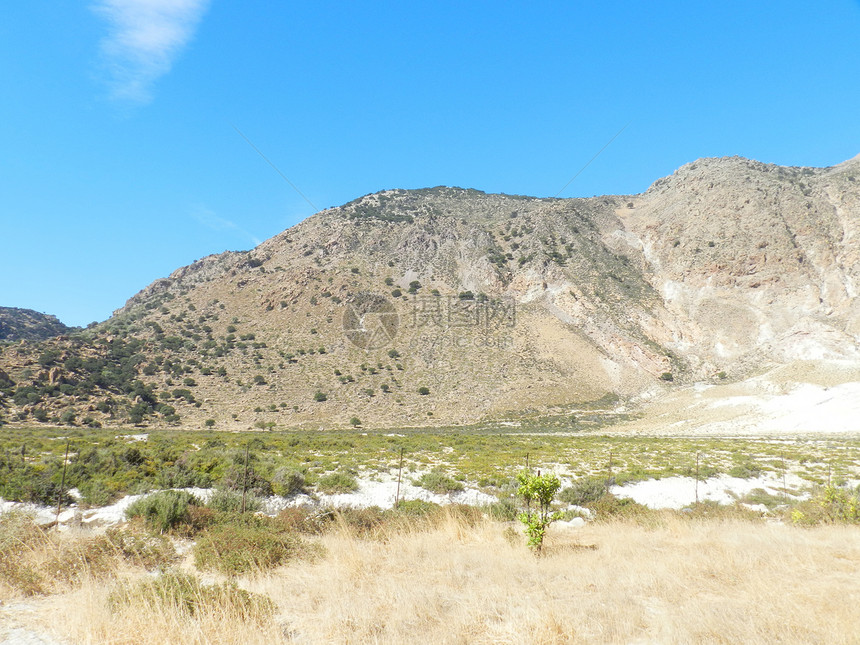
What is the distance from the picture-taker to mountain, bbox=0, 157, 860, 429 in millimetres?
56906

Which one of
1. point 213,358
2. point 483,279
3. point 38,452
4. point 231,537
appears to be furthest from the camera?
point 483,279

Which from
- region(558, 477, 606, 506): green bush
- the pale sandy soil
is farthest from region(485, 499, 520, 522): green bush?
the pale sandy soil

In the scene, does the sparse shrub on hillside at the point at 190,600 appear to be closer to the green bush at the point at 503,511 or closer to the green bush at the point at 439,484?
the green bush at the point at 503,511

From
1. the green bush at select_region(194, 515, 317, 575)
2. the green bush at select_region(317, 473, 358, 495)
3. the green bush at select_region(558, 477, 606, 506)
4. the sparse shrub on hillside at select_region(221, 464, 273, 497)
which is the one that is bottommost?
the green bush at select_region(558, 477, 606, 506)

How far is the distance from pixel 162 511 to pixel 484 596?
320 inches

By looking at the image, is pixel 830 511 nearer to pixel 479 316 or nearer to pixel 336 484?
pixel 336 484

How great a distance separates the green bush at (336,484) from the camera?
16.6 metres

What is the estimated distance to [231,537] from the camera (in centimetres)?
877

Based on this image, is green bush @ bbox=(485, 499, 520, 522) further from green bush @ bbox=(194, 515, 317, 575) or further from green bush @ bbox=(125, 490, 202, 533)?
green bush @ bbox=(125, 490, 202, 533)

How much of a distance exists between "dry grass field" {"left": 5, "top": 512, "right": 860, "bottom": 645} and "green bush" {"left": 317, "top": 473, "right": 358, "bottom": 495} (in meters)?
7.00

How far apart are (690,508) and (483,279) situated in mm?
72518

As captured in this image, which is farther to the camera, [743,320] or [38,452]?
[743,320]

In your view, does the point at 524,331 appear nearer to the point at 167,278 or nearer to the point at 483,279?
the point at 483,279

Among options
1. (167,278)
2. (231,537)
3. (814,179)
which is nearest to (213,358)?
(167,278)
